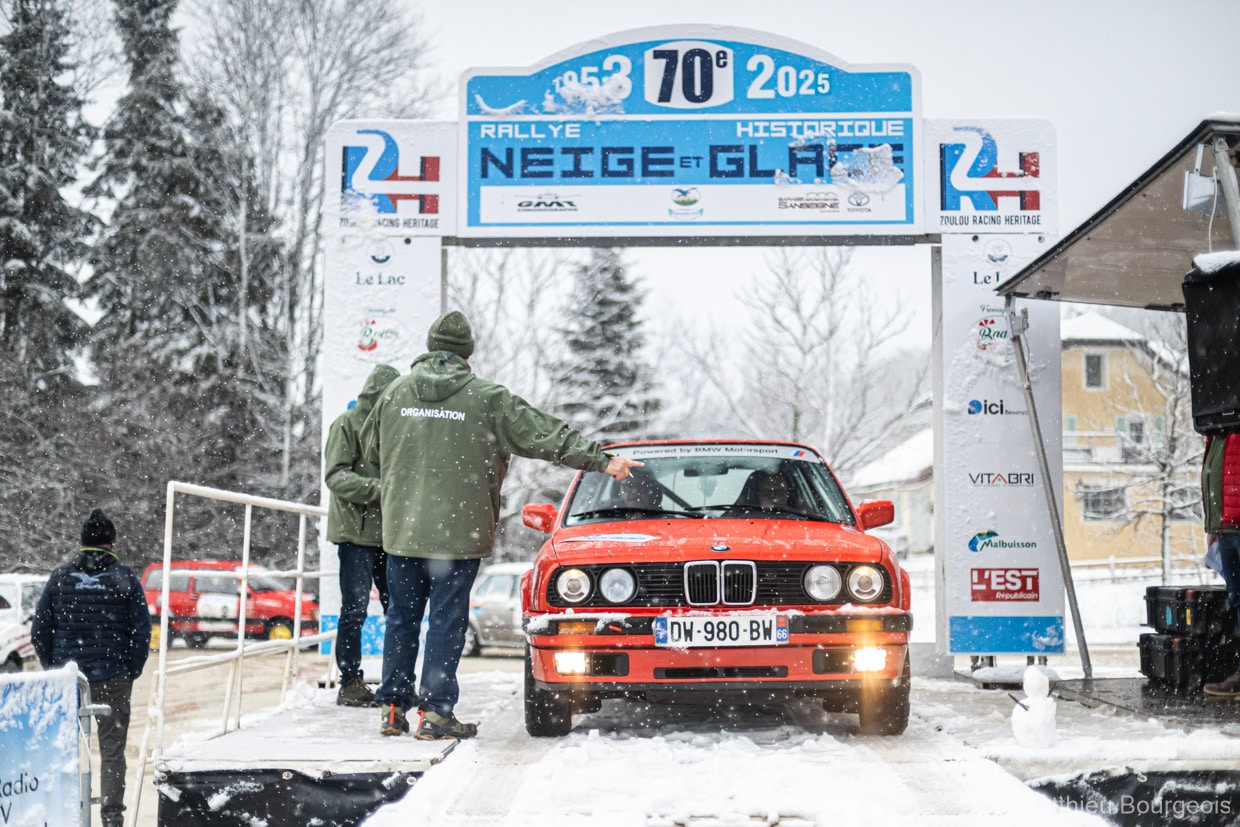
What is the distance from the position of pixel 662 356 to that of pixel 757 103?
21.3m

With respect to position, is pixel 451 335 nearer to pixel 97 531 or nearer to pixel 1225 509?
pixel 97 531

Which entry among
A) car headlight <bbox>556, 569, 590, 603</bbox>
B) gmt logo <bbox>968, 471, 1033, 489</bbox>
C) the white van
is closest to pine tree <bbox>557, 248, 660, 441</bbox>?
the white van

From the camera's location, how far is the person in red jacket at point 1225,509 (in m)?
5.69

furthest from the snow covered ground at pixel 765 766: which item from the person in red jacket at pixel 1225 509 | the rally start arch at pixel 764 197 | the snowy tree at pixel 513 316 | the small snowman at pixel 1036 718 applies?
the snowy tree at pixel 513 316

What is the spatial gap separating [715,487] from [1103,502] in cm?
3229

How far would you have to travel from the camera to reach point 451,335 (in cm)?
545

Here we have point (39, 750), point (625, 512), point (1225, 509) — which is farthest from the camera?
point (625, 512)

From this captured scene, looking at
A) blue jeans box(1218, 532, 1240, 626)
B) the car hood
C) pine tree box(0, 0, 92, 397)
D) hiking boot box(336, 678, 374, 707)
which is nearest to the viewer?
the car hood

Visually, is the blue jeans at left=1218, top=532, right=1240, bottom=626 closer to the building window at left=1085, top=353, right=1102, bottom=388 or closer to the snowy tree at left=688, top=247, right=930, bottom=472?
the snowy tree at left=688, top=247, right=930, bottom=472

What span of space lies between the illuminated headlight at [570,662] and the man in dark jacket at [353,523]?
149cm

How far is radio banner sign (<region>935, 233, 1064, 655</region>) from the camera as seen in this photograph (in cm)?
858

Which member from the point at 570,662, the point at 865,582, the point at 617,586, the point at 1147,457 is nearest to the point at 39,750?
the point at 570,662

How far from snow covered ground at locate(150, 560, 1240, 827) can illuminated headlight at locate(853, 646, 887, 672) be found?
1.08ft

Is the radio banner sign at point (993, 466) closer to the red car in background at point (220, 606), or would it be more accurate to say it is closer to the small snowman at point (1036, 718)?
the small snowman at point (1036, 718)
